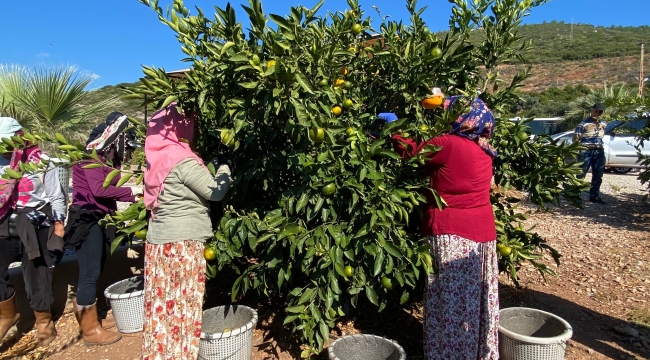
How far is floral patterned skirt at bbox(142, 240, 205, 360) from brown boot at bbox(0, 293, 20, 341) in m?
1.49

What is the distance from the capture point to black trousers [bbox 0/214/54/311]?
3.06 m

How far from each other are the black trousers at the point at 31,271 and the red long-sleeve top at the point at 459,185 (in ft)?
8.48

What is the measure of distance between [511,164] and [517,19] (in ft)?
2.95

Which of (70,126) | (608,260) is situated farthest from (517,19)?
(70,126)

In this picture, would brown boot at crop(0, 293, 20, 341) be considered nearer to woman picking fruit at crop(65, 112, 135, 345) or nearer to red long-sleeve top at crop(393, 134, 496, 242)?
woman picking fruit at crop(65, 112, 135, 345)

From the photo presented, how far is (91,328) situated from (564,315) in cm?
344

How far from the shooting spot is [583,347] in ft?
9.57

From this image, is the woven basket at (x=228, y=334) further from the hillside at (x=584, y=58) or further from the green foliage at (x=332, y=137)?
the hillside at (x=584, y=58)

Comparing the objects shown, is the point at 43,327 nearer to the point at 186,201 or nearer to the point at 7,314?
the point at 7,314

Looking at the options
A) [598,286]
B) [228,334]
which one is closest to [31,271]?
[228,334]

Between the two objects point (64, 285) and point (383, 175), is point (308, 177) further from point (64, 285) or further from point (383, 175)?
point (64, 285)

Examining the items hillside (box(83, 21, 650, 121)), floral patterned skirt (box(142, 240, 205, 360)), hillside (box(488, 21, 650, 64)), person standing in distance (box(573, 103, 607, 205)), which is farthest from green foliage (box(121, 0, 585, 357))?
hillside (box(488, 21, 650, 64))

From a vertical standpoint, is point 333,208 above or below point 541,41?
below

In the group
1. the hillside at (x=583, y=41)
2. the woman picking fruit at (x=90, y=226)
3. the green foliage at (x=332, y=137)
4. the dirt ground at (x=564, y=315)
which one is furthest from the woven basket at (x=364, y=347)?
the hillside at (x=583, y=41)
